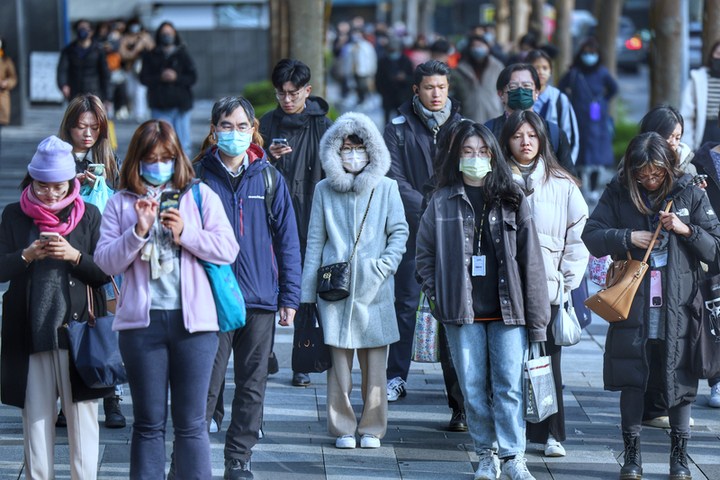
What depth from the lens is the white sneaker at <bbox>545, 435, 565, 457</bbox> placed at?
16.9ft

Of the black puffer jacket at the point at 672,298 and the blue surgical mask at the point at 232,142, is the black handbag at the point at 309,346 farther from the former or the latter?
the black puffer jacket at the point at 672,298

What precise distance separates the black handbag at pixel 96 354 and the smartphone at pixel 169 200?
0.73 m

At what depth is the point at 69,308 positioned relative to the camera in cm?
435

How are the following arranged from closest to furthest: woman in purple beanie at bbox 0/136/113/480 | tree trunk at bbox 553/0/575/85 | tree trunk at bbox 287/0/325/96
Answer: woman in purple beanie at bbox 0/136/113/480
tree trunk at bbox 287/0/325/96
tree trunk at bbox 553/0/575/85

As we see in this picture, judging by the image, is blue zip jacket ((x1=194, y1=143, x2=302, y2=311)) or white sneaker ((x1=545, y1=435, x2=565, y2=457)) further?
white sneaker ((x1=545, y1=435, x2=565, y2=457))

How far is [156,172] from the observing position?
3.98 meters

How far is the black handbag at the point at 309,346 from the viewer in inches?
206

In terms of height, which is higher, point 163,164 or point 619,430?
point 163,164

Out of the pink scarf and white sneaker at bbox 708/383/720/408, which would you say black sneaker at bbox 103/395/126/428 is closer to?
the pink scarf

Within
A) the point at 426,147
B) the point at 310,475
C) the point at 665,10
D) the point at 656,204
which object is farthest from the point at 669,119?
the point at 665,10

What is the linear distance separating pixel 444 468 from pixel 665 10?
7.69m

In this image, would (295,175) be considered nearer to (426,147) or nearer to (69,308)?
(426,147)

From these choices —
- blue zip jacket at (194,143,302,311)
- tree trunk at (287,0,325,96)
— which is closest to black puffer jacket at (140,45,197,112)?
tree trunk at (287,0,325,96)

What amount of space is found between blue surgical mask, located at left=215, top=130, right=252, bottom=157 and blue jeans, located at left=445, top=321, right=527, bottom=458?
1.39 m
